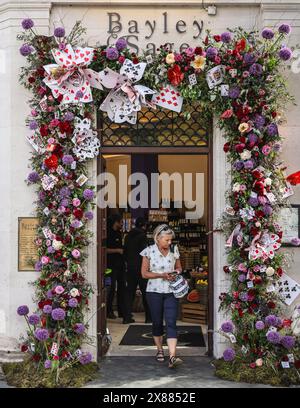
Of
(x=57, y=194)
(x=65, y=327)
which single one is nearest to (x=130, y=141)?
(x=57, y=194)

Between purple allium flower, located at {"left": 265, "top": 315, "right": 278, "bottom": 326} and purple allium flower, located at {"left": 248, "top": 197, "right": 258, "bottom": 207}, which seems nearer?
purple allium flower, located at {"left": 265, "top": 315, "right": 278, "bottom": 326}

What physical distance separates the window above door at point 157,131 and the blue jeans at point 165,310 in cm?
204

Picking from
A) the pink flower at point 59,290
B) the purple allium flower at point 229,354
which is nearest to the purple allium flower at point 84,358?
the pink flower at point 59,290

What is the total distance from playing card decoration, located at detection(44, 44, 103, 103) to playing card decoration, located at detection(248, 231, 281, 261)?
9.06 feet

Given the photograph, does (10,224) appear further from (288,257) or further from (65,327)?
(288,257)

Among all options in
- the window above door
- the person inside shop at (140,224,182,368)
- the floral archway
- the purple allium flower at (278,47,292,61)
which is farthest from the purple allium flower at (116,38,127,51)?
the person inside shop at (140,224,182,368)

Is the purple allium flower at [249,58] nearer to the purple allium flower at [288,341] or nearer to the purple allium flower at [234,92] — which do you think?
the purple allium flower at [234,92]

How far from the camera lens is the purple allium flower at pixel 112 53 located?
7320 mm

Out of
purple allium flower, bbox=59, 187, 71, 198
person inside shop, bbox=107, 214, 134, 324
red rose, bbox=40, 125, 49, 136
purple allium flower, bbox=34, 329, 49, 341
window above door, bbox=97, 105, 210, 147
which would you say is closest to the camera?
purple allium flower, bbox=34, 329, 49, 341

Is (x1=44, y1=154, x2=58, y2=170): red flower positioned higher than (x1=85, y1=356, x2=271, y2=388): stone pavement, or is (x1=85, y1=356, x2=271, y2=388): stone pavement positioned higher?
(x1=44, y1=154, x2=58, y2=170): red flower

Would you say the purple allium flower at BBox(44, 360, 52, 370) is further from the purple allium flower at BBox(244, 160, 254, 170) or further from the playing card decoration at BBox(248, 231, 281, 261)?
the purple allium flower at BBox(244, 160, 254, 170)

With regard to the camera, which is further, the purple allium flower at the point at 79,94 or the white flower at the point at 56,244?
the purple allium flower at the point at 79,94

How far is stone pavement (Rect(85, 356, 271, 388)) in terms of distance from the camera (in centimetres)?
683

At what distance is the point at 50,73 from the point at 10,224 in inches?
80.0
